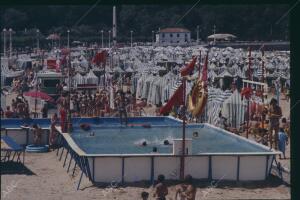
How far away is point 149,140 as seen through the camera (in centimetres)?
978

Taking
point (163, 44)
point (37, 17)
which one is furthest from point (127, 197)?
point (163, 44)

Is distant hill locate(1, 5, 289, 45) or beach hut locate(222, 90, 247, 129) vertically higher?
distant hill locate(1, 5, 289, 45)

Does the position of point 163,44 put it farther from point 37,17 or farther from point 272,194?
point 272,194

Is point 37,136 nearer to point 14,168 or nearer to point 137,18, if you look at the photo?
point 14,168

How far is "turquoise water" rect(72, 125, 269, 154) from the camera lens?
8.67 m

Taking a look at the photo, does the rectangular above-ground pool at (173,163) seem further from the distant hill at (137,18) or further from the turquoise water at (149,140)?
the distant hill at (137,18)

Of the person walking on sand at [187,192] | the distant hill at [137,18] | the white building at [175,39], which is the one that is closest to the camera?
the person walking on sand at [187,192]

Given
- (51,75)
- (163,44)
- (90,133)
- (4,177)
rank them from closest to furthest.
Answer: (4,177) → (90,133) → (51,75) → (163,44)

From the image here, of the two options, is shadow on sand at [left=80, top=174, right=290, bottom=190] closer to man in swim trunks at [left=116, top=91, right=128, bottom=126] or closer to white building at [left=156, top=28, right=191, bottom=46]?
man in swim trunks at [left=116, top=91, right=128, bottom=126]

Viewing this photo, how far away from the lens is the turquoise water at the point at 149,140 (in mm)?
8671

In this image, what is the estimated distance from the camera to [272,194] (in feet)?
23.9

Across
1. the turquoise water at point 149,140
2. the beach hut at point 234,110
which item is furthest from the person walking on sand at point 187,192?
the beach hut at point 234,110

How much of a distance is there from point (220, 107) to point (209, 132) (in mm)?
1580

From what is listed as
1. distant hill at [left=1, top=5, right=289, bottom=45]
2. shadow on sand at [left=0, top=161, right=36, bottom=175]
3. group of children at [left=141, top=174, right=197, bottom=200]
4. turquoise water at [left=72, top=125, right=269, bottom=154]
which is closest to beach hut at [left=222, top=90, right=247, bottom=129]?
turquoise water at [left=72, top=125, right=269, bottom=154]
